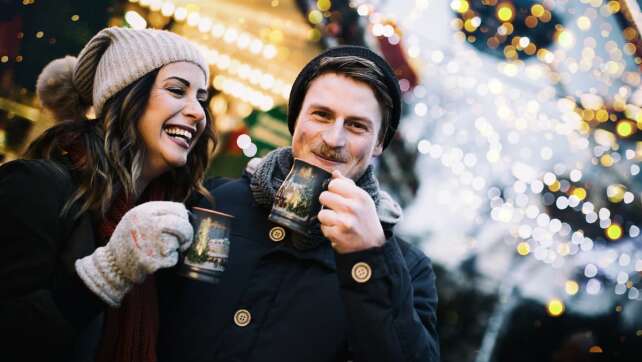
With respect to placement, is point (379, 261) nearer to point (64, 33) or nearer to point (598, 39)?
point (64, 33)

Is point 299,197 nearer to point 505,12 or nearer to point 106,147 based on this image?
point 106,147

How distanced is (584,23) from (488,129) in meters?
1.56

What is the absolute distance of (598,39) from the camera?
599 centimetres

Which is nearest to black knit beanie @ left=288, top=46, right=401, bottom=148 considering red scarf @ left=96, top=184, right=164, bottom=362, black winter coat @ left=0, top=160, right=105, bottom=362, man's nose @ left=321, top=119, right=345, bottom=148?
man's nose @ left=321, top=119, right=345, bottom=148

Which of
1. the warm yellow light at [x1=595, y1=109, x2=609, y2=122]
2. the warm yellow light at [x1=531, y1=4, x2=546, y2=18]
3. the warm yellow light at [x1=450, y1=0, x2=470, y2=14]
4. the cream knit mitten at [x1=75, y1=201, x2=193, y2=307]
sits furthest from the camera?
the warm yellow light at [x1=595, y1=109, x2=609, y2=122]

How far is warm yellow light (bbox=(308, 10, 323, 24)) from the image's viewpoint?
503cm

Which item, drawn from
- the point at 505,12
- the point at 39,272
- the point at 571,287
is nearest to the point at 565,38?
the point at 505,12

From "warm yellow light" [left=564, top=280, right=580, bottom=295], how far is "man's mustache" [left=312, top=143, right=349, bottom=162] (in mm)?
6307

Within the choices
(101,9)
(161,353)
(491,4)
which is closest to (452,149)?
(491,4)

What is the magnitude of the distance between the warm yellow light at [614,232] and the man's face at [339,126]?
6.19 m

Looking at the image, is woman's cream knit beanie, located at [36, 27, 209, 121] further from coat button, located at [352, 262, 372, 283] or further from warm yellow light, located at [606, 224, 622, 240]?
warm yellow light, located at [606, 224, 622, 240]

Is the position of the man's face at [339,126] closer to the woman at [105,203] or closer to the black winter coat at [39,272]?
the woman at [105,203]

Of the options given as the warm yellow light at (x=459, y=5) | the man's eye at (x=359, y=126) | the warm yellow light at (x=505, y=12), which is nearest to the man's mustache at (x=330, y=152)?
the man's eye at (x=359, y=126)

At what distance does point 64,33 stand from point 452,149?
4.69 m
